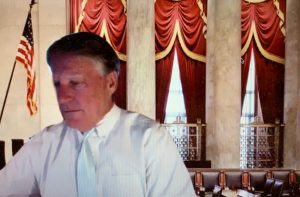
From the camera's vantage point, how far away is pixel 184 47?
45.5ft

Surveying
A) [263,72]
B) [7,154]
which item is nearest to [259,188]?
[263,72]

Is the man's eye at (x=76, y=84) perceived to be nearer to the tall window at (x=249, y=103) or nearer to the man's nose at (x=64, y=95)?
the man's nose at (x=64, y=95)

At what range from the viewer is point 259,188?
10.1 metres

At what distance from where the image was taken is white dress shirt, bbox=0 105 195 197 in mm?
1389

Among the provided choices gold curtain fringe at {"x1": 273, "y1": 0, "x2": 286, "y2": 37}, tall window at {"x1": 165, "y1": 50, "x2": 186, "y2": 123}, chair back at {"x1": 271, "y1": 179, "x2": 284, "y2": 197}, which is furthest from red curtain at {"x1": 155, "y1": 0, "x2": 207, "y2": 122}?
chair back at {"x1": 271, "y1": 179, "x2": 284, "y2": 197}

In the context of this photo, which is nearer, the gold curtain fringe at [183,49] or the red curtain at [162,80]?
the gold curtain fringe at [183,49]

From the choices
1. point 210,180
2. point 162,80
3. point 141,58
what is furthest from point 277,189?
point 162,80

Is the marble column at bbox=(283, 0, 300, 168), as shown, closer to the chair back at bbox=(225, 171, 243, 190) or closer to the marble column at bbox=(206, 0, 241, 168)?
the marble column at bbox=(206, 0, 241, 168)

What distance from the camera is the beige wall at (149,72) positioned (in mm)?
11180

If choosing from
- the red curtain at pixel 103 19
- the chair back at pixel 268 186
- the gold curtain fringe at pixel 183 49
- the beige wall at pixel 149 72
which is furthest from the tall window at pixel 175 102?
the chair back at pixel 268 186

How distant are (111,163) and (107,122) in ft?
0.50

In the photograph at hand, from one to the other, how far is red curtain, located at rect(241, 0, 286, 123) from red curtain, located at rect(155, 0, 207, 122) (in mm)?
1377

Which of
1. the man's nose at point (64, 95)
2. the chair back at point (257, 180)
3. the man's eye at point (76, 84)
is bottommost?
the chair back at point (257, 180)

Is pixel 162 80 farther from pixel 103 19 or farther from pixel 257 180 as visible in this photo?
pixel 257 180
